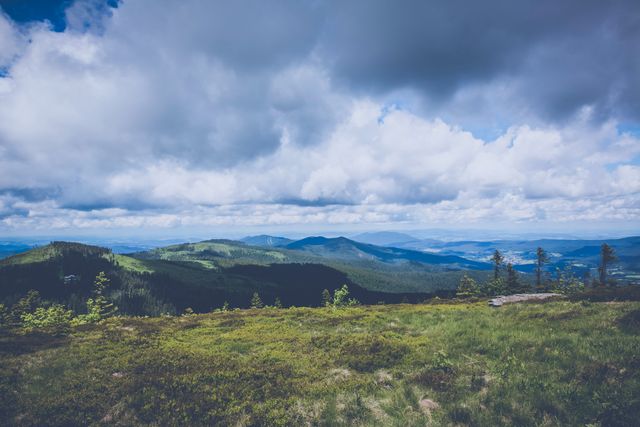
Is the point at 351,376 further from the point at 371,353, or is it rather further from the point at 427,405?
the point at 427,405

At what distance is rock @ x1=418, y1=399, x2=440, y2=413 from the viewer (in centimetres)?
918

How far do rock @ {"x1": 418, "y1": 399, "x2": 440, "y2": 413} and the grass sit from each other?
12cm

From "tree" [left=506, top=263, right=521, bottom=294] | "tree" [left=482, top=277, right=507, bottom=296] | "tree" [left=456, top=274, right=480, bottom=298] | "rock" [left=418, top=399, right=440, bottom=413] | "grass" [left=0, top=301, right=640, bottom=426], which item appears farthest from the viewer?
"tree" [left=456, top=274, right=480, bottom=298]

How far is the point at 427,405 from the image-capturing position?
9.39 meters

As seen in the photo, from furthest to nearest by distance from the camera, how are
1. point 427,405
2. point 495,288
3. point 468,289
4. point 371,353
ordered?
1. point 468,289
2. point 495,288
3. point 371,353
4. point 427,405

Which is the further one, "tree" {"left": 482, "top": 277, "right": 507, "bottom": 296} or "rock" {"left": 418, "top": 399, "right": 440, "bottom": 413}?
"tree" {"left": 482, "top": 277, "right": 507, "bottom": 296}

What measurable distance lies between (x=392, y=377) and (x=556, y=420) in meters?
5.32

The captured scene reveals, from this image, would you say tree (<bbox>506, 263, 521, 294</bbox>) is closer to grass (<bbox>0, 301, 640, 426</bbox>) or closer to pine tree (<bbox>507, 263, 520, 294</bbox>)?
pine tree (<bbox>507, 263, 520, 294</bbox>)

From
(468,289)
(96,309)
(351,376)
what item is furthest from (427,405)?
(468,289)

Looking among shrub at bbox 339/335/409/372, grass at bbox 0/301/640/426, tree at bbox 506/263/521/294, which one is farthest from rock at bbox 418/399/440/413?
tree at bbox 506/263/521/294

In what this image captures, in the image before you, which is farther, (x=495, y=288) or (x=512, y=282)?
(x=512, y=282)

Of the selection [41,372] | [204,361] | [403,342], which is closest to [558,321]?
[403,342]

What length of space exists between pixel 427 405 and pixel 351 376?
11.5 ft

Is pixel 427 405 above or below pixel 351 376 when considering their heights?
above
